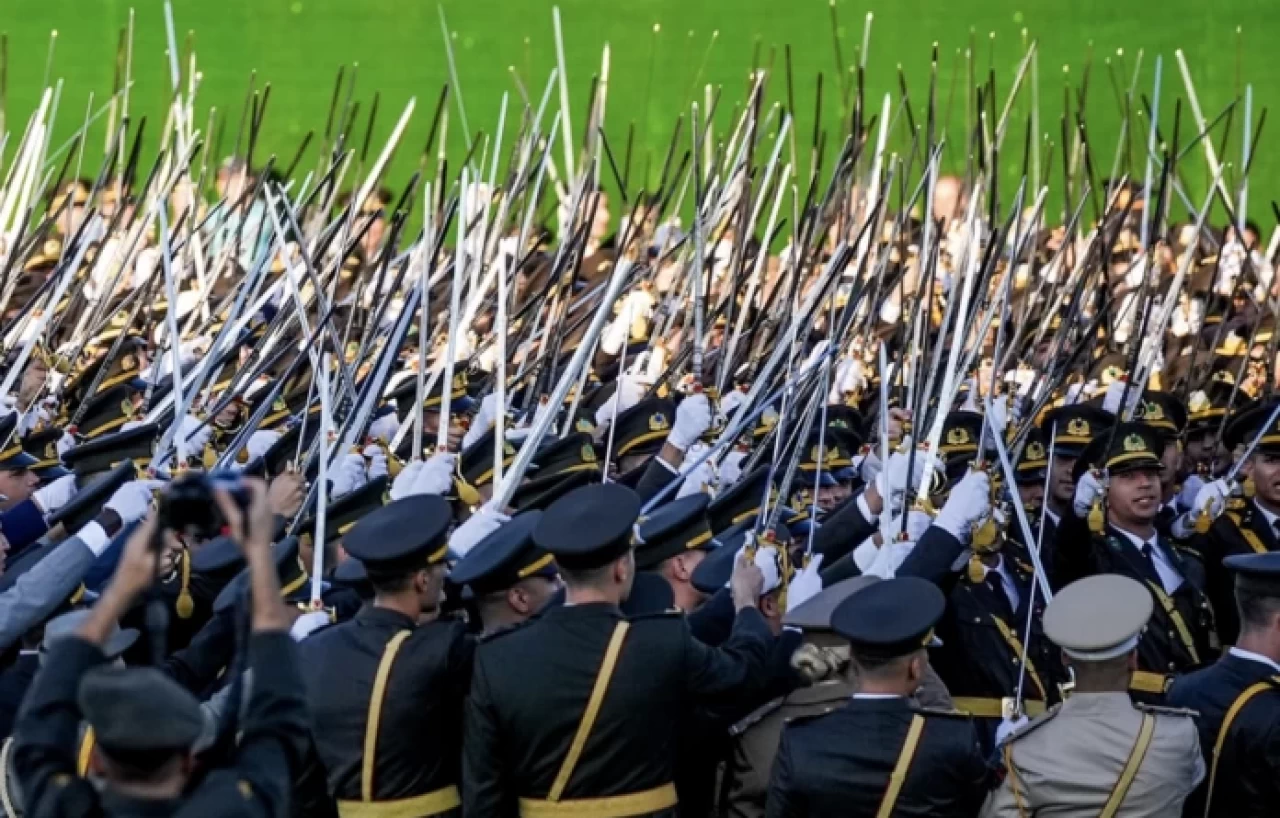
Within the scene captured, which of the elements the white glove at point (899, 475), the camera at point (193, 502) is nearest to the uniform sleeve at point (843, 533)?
the white glove at point (899, 475)

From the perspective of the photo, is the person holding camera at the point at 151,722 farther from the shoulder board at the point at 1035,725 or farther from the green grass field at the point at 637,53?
the green grass field at the point at 637,53

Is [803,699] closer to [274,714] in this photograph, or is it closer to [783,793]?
[783,793]

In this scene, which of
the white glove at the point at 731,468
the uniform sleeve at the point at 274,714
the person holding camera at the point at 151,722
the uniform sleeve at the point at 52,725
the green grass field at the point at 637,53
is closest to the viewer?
the person holding camera at the point at 151,722

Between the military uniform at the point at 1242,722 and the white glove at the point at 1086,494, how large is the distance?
1.61 m

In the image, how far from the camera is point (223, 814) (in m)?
3.12

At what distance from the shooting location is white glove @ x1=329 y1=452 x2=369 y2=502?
20.7 feet

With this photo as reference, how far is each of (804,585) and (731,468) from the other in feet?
6.40

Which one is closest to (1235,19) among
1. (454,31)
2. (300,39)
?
(454,31)

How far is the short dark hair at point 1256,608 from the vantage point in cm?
448

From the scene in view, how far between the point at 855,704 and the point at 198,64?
13.6 m

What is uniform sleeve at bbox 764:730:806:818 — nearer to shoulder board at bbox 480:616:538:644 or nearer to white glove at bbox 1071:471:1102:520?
shoulder board at bbox 480:616:538:644

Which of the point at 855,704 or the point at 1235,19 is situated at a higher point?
the point at 855,704

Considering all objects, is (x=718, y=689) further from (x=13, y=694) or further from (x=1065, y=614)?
→ (x=13, y=694)

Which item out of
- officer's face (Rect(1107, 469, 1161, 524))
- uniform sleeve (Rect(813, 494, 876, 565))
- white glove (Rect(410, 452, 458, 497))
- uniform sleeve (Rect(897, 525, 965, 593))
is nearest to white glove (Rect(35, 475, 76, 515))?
white glove (Rect(410, 452, 458, 497))
